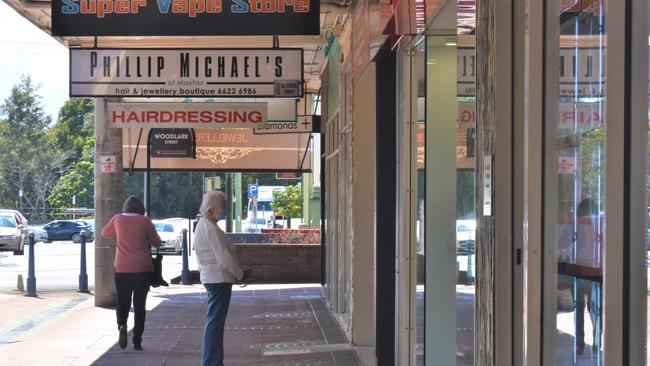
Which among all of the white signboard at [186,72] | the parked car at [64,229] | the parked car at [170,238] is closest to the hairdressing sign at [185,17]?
the white signboard at [186,72]

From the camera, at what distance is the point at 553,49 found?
11.6 ft

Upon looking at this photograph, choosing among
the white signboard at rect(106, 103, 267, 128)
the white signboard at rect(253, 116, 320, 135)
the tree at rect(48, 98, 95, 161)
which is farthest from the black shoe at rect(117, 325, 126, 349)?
the tree at rect(48, 98, 95, 161)

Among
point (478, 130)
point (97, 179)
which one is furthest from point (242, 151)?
point (478, 130)

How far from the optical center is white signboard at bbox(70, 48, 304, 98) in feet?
32.2

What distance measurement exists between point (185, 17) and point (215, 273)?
8.44ft

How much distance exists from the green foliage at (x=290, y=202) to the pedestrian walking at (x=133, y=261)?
2927 centimetres

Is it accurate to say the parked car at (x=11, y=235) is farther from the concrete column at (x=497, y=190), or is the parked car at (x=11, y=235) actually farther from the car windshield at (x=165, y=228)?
the concrete column at (x=497, y=190)

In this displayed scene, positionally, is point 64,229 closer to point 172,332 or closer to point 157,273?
point 172,332

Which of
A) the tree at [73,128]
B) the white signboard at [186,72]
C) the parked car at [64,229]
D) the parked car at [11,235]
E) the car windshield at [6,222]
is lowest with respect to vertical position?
the parked car at [64,229]

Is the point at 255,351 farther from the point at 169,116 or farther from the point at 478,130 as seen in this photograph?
the point at 478,130

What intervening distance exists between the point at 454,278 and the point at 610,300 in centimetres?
297

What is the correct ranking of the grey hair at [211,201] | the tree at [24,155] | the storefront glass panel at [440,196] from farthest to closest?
the tree at [24,155], the grey hair at [211,201], the storefront glass panel at [440,196]

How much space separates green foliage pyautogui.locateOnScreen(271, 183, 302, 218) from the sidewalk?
72.9ft

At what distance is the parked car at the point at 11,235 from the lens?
3634cm
